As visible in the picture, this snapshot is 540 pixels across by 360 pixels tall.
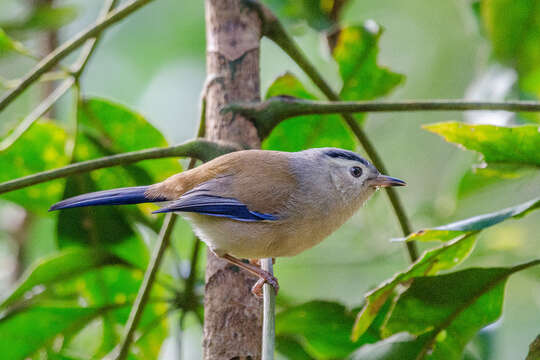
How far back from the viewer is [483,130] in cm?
232

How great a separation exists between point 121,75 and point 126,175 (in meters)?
6.89

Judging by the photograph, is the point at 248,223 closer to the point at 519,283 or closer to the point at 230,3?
the point at 230,3

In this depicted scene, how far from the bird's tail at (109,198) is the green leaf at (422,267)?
98 cm

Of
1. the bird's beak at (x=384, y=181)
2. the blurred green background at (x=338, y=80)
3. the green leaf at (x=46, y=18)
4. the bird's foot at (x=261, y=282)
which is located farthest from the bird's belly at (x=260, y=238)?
the blurred green background at (x=338, y=80)

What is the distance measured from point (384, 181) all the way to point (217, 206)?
0.73 metres

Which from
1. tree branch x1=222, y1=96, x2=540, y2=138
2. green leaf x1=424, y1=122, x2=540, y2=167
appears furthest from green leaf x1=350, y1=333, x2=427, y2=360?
tree branch x1=222, y1=96, x2=540, y2=138

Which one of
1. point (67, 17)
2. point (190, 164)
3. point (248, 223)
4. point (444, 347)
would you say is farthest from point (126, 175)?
point (444, 347)

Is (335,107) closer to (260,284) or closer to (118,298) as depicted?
(260,284)

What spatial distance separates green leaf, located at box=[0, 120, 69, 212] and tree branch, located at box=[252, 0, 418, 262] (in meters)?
1.17

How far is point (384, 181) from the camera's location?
9.25 feet

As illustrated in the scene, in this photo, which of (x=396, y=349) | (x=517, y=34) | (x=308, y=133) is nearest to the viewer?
(x=396, y=349)

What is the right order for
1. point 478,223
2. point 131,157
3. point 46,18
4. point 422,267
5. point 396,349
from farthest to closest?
point 46,18, point 396,349, point 422,267, point 131,157, point 478,223

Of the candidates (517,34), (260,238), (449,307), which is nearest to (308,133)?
(260,238)

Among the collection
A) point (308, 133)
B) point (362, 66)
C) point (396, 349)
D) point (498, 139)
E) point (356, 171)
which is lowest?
point (396, 349)
